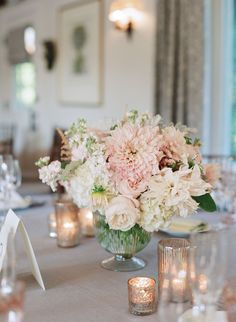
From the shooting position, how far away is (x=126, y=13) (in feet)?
13.3

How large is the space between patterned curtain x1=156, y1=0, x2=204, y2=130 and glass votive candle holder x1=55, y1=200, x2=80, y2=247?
7.22 feet

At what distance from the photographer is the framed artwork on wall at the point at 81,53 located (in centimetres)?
459

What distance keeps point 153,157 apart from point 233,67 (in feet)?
8.70

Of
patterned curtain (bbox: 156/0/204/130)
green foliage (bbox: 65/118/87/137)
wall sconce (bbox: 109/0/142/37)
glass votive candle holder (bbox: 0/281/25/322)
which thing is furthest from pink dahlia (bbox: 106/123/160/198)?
wall sconce (bbox: 109/0/142/37)

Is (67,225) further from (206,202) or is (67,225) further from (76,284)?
(206,202)

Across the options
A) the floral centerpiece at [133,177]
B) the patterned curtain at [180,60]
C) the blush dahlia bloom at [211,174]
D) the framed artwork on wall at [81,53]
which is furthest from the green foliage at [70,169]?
the framed artwork on wall at [81,53]

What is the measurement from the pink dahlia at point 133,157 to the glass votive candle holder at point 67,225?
40cm

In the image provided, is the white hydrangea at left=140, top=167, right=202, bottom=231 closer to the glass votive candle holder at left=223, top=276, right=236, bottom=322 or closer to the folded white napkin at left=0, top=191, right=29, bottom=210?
the glass votive candle holder at left=223, top=276, right=236, bottom=322

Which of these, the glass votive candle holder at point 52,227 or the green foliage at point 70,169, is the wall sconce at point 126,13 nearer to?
the glass votive candle holder at point 52,227

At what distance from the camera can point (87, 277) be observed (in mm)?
1265

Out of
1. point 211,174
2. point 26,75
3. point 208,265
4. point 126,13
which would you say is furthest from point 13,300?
point 26,75

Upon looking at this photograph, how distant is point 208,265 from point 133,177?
37 cm

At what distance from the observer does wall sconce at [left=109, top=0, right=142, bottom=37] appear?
399 centimetres

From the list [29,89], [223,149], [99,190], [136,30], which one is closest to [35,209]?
[99,190]
